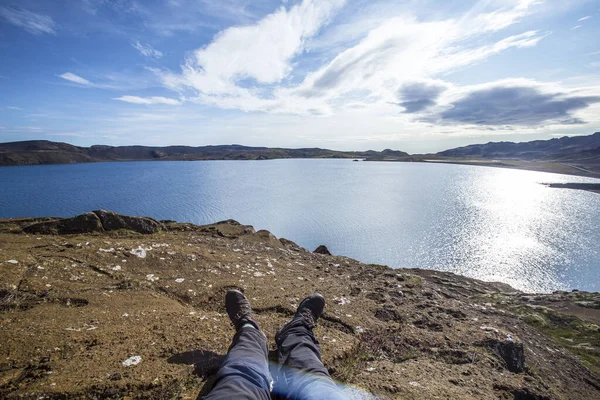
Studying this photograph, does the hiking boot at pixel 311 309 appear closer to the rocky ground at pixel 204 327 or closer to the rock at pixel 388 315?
the rocky ground at pixel 204 327

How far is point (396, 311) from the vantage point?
7.77m

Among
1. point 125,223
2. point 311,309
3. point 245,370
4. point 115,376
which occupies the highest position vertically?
point 245,370

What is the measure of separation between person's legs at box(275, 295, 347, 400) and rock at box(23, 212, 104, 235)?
965 cm

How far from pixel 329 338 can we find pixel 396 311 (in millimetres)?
2853

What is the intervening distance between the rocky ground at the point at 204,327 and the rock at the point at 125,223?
9 cm

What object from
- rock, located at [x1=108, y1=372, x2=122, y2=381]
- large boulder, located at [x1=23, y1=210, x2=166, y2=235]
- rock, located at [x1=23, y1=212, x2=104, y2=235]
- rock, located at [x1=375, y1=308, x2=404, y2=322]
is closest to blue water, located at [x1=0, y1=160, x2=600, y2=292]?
large boulder, located at [x1=23, y1=210, x2=166, y2=235]

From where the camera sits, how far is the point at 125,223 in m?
12.0

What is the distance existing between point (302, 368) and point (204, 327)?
241cm

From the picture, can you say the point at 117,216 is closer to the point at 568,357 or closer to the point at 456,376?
the point at 456,376

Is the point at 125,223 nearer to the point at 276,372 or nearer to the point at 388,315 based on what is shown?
the point at 276,372

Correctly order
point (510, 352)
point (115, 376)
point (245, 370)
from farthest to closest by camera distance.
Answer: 1. point (510, 352)
2. point (115, 376)
3. point (245, 370)

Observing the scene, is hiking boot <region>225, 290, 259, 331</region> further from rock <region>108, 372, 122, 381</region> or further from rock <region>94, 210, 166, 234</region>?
rock <region>94, 210, 166, 234</region>

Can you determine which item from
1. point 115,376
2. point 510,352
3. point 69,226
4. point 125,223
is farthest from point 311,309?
point 69,226

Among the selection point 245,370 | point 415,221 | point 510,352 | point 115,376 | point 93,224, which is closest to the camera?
point 245,370
